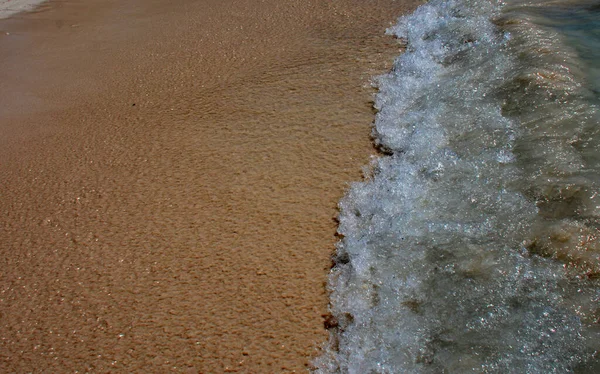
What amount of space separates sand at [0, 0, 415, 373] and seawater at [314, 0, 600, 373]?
0.38ft

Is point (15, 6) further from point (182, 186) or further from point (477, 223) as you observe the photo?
point (477, 223)

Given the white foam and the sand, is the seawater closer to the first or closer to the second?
the sand

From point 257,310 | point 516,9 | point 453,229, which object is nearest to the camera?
point 257,310

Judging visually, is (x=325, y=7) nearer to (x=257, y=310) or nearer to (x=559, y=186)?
(x=559, y=186)

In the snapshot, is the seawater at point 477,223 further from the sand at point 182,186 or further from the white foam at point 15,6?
the white foam at point 15,6

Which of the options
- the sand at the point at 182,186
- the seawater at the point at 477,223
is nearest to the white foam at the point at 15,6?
the sand at the point at 182,186

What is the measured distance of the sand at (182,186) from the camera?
4.91 feet

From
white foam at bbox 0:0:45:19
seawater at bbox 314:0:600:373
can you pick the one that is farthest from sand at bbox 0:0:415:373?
white foam at bbox 0:0:45:19

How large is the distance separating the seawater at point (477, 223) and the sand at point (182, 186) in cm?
12

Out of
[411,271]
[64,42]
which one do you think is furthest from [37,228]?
[64,42]

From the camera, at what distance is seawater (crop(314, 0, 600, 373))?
1.34m

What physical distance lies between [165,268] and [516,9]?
8.97 ft

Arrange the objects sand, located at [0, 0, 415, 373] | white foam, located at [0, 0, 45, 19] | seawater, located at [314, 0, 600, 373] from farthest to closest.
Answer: white foam, located at [0, 0, 45, 19] → sand, located at [0, 0, 415, 373] → seawater, located at [314, 0, 600, 373]

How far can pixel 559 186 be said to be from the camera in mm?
1850
